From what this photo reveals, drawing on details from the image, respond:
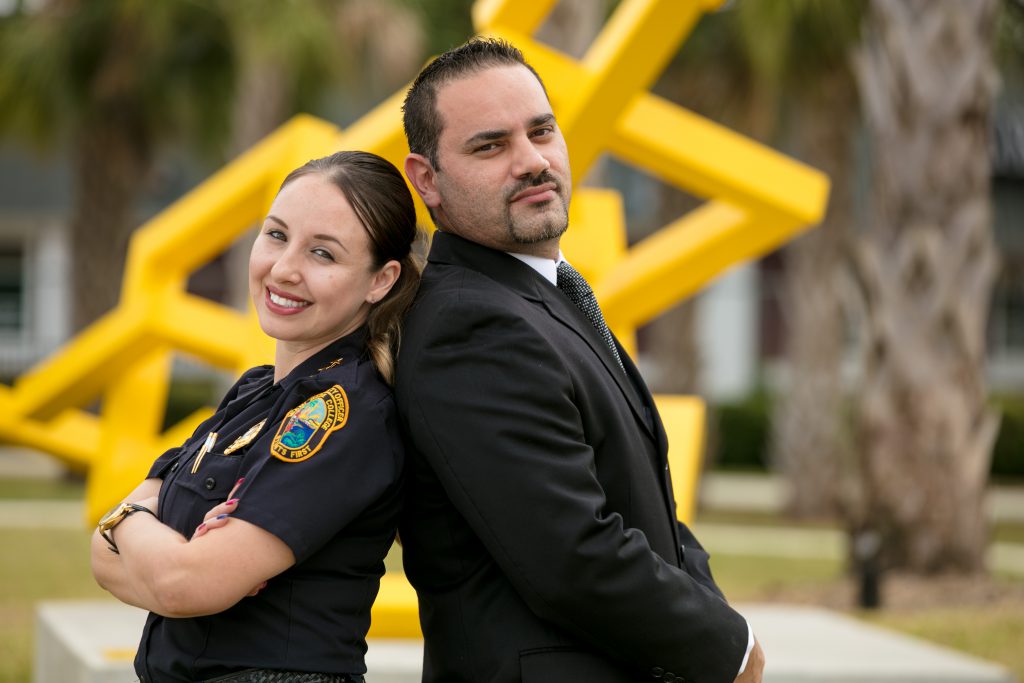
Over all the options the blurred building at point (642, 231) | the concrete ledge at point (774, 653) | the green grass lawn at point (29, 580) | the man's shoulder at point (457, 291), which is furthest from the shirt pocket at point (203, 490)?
the blurred building at point (642, 231)

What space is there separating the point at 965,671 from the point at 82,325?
14150 mm

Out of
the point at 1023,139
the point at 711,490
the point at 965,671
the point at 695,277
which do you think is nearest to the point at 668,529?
the point at 965,671

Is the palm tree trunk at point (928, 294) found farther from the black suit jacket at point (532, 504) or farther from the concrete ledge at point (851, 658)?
the black suit jacket at point (532, 504)

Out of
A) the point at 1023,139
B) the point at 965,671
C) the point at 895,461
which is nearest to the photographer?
the point at 965,671

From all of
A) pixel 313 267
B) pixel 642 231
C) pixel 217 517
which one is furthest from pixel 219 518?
pixel 642 231

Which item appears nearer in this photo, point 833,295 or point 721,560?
point 721,560

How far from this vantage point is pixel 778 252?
1113 inches

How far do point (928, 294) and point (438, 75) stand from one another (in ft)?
25.0

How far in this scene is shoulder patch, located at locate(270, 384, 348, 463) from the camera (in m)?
2.09

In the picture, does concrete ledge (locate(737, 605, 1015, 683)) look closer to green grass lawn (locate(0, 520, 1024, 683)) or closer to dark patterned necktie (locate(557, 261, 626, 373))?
green grass lawn (locate(0, 520, 1024, 683))

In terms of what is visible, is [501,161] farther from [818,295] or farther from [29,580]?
[818,295]

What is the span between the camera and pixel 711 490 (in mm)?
20188

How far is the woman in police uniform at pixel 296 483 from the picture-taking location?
2068mm

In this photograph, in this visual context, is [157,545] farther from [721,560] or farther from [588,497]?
[721,560]
